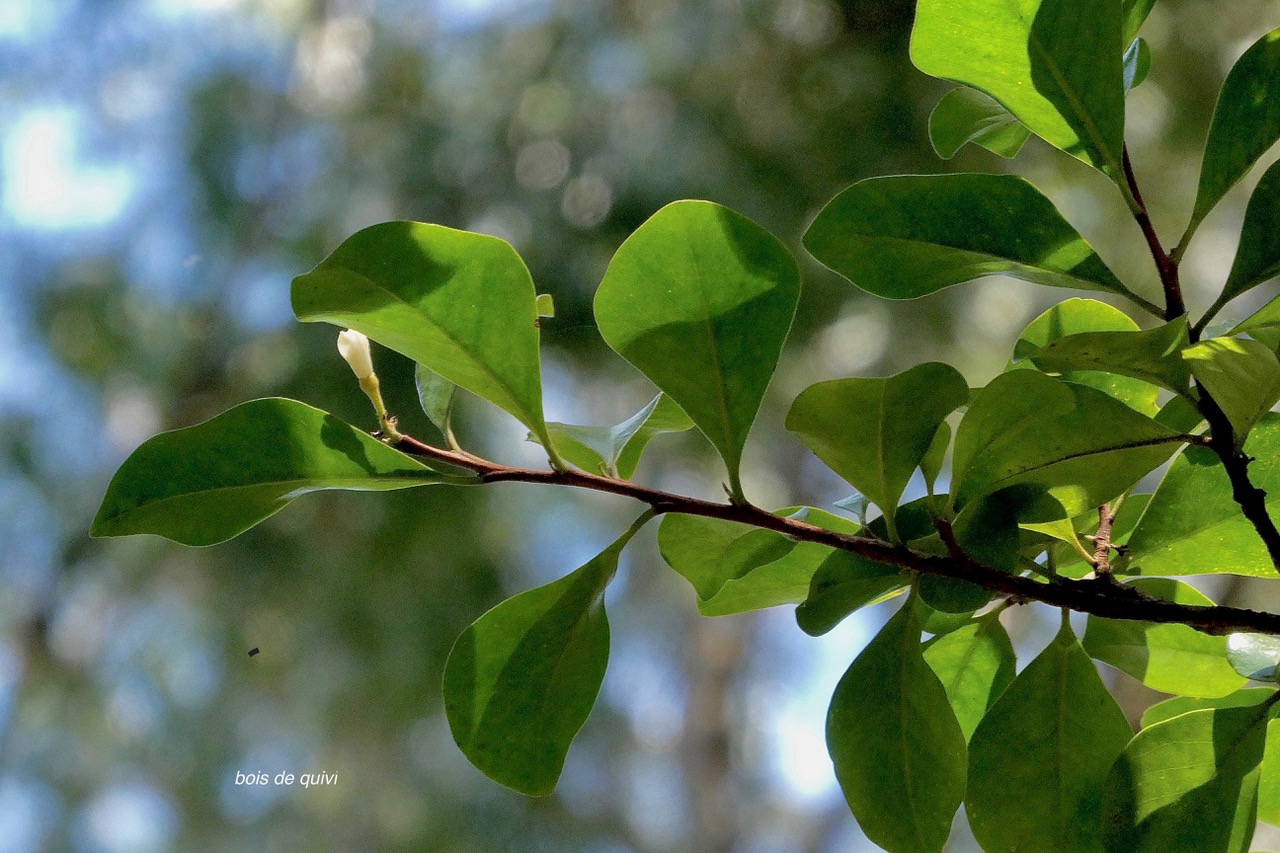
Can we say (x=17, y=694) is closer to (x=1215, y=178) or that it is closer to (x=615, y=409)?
(x=615, y=409)

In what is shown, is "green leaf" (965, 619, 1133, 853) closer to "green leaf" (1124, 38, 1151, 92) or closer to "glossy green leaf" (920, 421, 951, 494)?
"glossy green leaf" (920, 421, 951, 494)

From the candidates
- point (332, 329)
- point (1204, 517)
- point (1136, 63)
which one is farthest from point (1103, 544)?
point (332, 329)

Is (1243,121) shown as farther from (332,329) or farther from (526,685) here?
(332,329)

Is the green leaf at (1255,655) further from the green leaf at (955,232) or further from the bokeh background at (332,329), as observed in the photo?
the bokeh background at (332,329)

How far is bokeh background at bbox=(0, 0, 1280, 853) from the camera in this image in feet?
4.83

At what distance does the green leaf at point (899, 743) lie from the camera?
24cm

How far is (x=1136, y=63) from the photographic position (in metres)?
0.28

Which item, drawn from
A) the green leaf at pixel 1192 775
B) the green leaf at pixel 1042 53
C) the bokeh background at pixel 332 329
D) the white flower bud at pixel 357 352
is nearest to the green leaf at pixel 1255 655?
the green leaf at pixel 1192 775

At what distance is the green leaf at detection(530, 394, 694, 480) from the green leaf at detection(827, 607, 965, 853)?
0.26 ft

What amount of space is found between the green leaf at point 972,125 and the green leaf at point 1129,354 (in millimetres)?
100

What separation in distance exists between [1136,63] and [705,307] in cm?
16

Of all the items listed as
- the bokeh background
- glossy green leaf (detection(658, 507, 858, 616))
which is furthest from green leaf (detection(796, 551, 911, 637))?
the bokeh background

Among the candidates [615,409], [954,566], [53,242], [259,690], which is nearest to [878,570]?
[954,566]

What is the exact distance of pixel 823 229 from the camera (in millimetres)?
233
